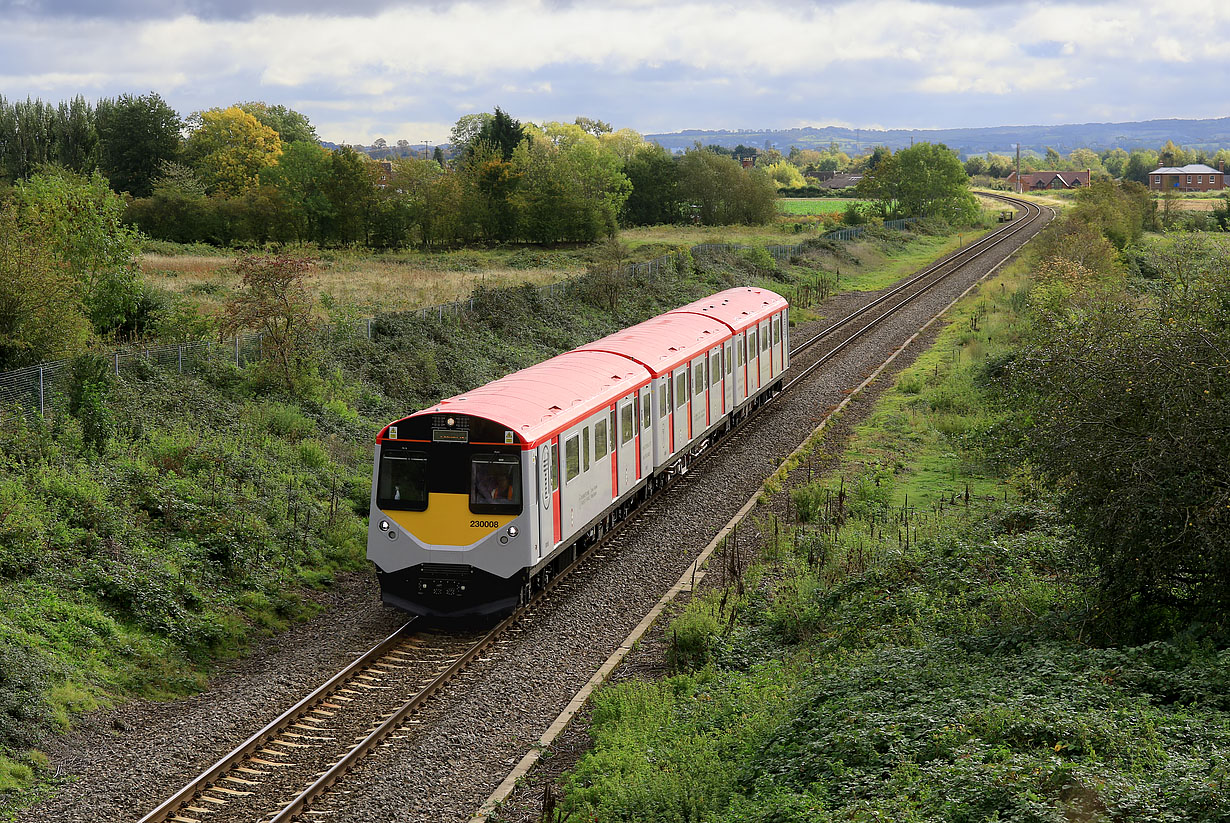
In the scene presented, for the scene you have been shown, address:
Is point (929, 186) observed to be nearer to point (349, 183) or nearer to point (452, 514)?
point (349, 183)

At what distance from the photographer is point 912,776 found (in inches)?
336

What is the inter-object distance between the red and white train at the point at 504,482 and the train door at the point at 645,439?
5 centimetres

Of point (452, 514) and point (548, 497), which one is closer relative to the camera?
point (452, 514)

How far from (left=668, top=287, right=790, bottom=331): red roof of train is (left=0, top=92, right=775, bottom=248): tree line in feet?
107

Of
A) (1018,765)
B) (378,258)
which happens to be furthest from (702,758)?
(378,258)

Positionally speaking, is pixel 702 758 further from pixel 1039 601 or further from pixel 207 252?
pixel 207 252

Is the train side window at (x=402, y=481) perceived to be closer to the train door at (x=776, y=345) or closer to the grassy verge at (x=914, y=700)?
the grassy verge at (x=914, y=700)

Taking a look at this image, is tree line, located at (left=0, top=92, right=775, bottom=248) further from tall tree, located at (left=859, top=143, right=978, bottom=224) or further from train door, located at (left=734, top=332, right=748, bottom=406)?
train door, located at (left=734, top=332, right=748, bottom=406)

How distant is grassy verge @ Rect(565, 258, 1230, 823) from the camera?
7.98 m

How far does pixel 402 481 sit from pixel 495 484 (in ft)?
4.53

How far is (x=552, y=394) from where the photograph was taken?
1698cm

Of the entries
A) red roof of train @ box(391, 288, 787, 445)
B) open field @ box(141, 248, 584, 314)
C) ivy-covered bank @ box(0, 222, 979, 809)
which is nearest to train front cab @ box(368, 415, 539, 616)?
red roof of train @ box(391, 288, 787, 445)

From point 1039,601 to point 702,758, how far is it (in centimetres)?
469

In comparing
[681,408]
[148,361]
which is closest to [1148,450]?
[681,408]
